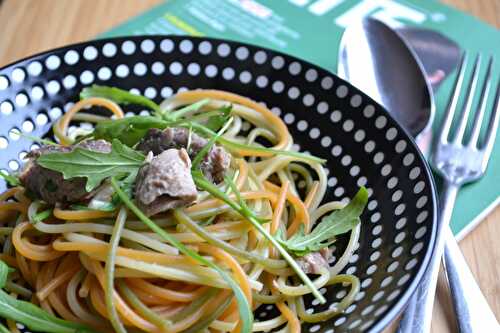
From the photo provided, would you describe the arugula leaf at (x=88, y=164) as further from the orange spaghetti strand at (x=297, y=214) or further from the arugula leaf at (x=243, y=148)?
the orange spaghetti strand at (x=297, y=214)

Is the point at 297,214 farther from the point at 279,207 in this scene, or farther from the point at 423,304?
the point at 423,304

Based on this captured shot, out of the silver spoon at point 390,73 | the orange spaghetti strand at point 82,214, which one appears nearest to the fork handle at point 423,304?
the silver spoon at point 390,73

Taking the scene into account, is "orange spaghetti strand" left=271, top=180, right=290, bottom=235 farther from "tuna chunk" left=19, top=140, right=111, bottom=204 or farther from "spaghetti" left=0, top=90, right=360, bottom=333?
"tuna chunk" left=19, top=140, right=111, bottom=204

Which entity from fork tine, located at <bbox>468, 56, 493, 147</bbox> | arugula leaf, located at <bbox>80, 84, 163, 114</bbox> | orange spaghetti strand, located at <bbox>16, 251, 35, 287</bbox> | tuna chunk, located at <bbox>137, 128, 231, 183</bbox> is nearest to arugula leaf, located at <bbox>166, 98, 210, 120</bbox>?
arugula leaf, located at <bbox>80, 84, 163, 114</bbox>

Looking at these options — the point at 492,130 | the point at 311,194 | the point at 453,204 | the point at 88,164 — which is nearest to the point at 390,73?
the point at 492,130

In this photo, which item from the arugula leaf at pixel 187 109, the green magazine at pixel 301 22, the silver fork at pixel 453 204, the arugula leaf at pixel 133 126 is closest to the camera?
the silver fork at pixel 453 204

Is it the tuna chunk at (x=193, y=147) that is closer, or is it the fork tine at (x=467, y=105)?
the tuna chunk at (x=193, y=147)
